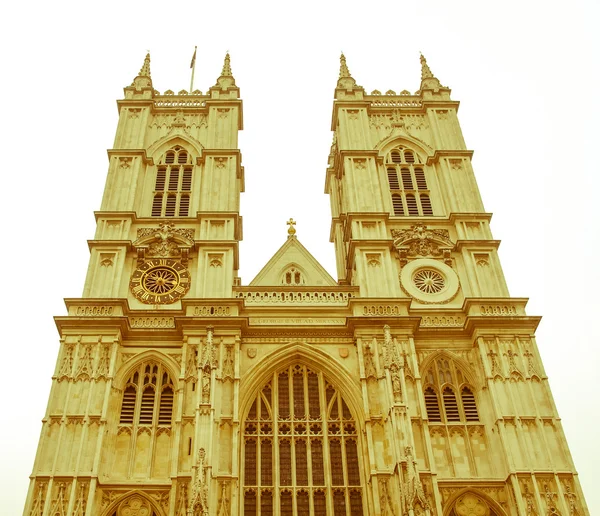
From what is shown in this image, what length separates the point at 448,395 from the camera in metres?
24.2

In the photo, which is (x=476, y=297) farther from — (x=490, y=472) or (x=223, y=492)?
(x=223, y=492)

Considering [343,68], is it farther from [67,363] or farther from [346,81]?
[67,363]

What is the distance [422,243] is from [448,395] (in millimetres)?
6462

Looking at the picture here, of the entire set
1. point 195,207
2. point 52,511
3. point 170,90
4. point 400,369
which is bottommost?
point 52,511

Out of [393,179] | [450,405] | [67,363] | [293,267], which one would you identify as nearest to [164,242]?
[293,267]

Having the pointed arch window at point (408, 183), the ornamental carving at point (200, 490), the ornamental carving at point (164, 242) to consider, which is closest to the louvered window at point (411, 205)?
the pointed arch window at point (408, 183)

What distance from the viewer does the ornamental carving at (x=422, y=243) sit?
27781mm

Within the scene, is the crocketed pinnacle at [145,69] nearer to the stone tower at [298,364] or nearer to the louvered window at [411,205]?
the stone tower at [298,364]

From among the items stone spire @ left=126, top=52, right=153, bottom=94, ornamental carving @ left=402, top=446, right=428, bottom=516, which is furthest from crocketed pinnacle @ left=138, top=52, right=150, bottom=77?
ornamental carving @ left=402, top=446, right=428, bottom=516

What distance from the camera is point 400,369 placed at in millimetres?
23031

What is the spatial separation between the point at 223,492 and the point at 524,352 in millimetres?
11053

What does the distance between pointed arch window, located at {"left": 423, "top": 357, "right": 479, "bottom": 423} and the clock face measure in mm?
9406

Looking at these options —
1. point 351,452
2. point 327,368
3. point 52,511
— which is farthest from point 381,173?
point 52,511

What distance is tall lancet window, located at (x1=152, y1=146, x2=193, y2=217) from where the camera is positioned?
97.1 feet
